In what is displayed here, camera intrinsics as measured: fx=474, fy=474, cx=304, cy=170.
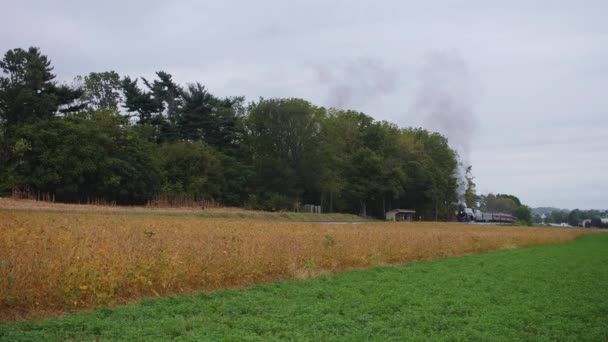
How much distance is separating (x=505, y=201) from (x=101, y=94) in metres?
160

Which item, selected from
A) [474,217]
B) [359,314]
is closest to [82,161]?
[359,314]

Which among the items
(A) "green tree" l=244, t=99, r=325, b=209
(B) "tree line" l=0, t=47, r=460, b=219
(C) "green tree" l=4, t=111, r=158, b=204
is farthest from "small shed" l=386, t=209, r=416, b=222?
(C) "green tree" l=4, t=111, r=158, b=204

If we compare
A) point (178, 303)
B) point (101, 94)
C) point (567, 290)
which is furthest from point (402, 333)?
point (101, 94)

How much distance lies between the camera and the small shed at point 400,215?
76.5m

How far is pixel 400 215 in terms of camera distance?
79688mm

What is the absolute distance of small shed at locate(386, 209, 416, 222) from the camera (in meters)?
76.5

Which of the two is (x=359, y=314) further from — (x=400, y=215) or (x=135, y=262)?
(x=400, y=215)

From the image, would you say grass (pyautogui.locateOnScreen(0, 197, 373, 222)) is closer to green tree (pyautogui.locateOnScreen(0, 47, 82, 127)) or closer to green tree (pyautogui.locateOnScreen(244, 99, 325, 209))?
green tree (pyautogui.locateOnScreen(244, 99, 325, 209))

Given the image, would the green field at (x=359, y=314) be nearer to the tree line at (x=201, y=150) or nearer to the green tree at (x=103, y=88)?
the tree line at (x=201, y=150)

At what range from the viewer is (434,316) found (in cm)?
906

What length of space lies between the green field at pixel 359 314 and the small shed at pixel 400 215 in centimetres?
6303

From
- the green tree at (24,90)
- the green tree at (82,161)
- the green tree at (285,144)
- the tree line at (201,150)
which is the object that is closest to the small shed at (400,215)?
the tree line at (201,150)

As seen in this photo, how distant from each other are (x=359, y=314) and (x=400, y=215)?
237ft

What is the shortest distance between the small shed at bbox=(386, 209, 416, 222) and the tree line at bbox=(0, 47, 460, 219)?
134 inches
